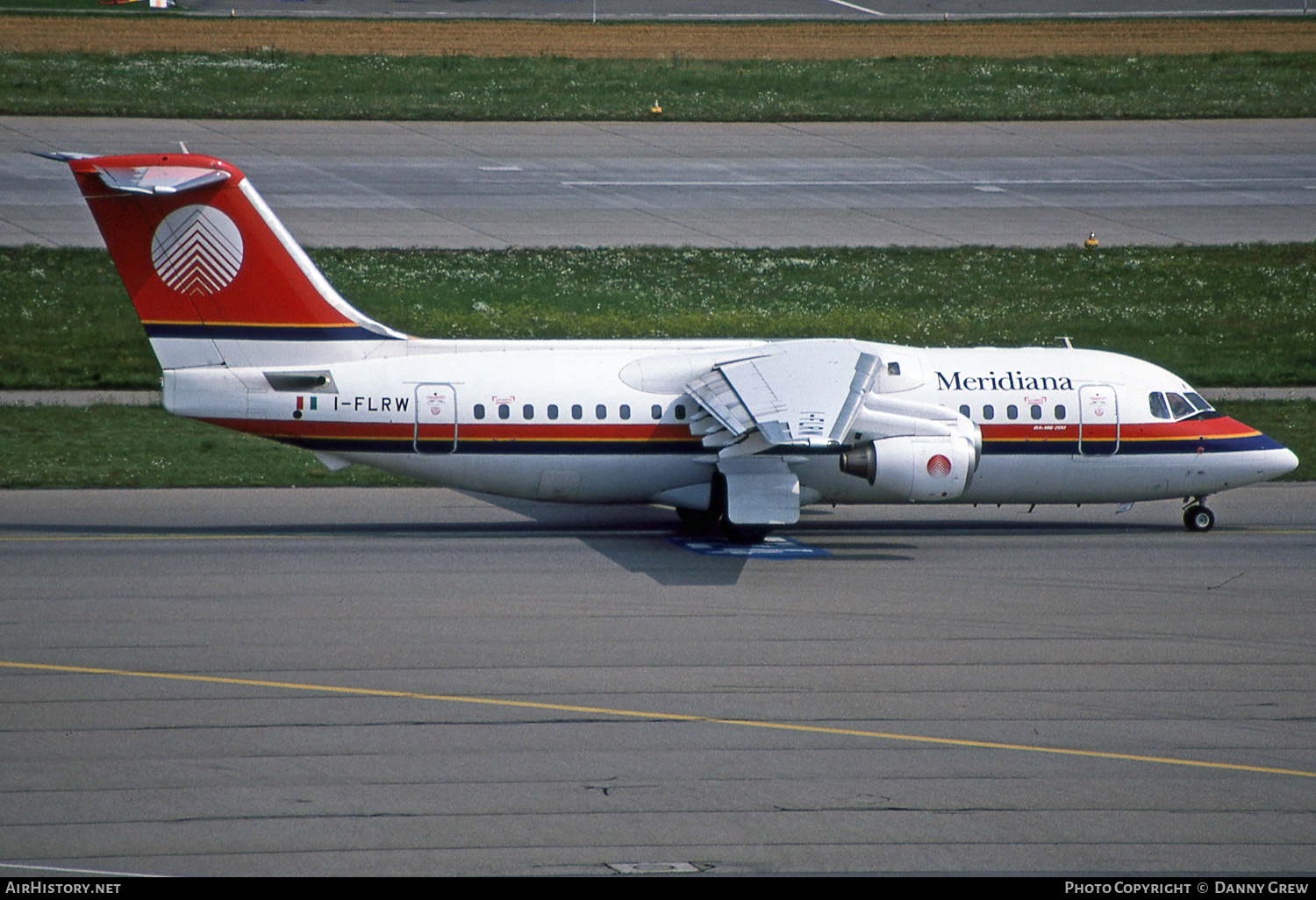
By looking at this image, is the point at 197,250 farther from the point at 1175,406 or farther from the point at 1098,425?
the point at 1175,406

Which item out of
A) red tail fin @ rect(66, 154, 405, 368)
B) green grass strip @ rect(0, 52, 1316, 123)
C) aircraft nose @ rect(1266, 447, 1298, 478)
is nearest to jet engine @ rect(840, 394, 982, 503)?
aircraft nose @ rect(1266, 447, 1298, 478)

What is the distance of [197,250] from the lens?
23484 mm

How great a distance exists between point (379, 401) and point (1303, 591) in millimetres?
15090

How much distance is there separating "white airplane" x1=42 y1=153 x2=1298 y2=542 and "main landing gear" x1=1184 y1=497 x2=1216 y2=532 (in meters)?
0.04

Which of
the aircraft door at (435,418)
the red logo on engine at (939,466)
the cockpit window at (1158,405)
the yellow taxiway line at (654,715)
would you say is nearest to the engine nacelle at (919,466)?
the red logo on engine at (939,466)

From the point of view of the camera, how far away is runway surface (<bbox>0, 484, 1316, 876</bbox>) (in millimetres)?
13367

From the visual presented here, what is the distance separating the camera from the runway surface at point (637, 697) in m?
13.4

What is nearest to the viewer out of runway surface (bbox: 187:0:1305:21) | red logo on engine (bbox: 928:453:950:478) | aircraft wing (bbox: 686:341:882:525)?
aircraft wing (bbox: 686:341:882:525)

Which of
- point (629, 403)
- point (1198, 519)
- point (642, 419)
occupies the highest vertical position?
point (629, 403)

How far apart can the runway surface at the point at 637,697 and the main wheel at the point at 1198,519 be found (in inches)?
12.4

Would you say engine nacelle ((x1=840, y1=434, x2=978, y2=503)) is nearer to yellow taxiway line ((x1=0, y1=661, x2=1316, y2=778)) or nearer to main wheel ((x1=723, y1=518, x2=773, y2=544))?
main wheel ((x1=723, y1=518, x2=773, y2=544))

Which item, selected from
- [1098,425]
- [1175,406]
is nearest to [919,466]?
[1098,425]

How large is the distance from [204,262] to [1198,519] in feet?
59.8
